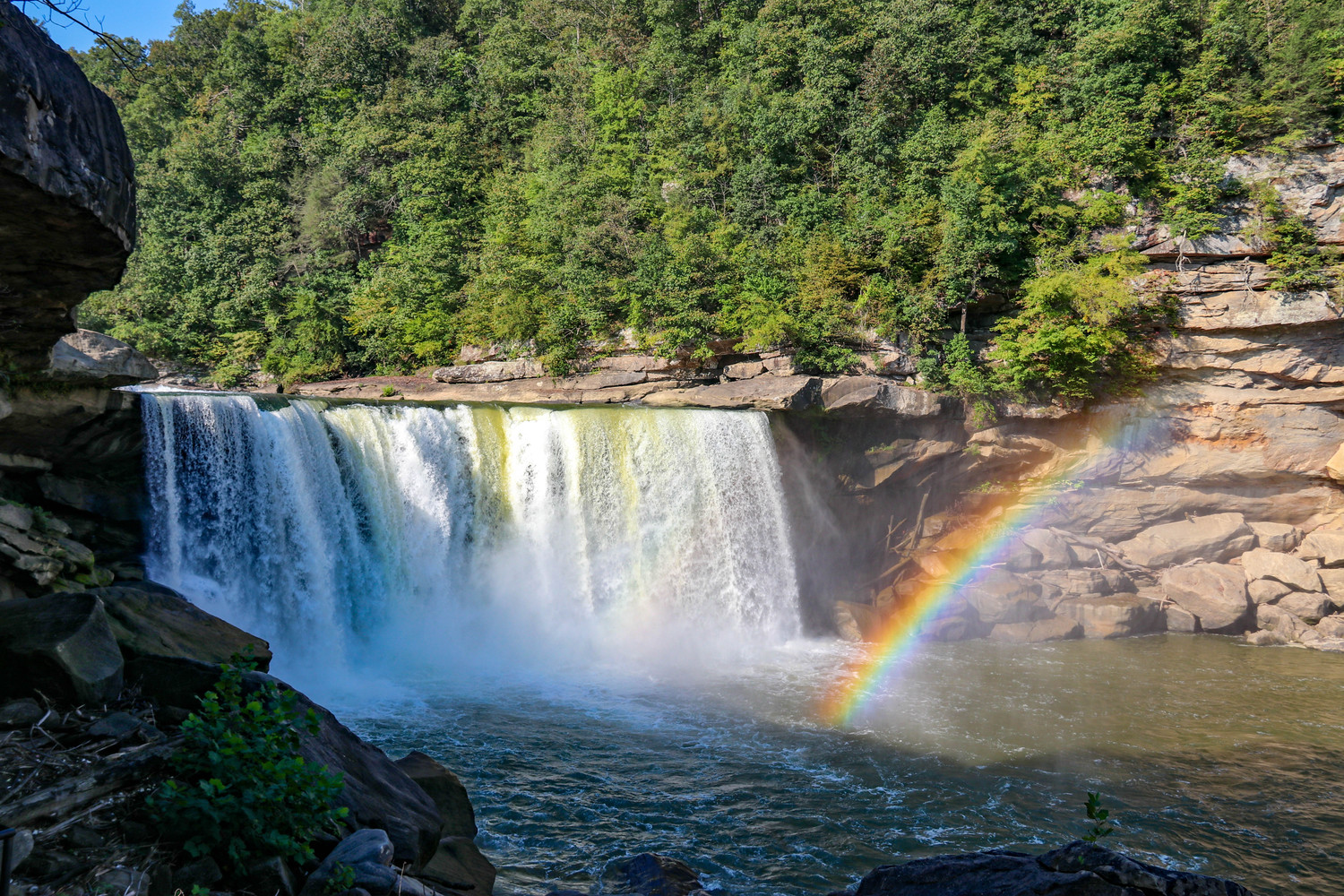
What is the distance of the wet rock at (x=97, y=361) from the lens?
9.89m

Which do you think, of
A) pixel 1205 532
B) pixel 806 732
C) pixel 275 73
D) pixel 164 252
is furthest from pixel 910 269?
pixel 275 73

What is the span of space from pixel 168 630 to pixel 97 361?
6.28 meters

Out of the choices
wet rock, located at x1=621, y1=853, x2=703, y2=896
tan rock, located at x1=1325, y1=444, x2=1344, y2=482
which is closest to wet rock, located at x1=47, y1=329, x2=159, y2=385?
wet rock, located at x1=621, y1=853, x2=703, y2=896

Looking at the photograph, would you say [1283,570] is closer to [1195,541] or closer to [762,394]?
[1195,541]

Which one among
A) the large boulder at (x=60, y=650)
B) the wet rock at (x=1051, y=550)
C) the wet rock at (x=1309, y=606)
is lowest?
the wet rock at (x=1309, y=606)

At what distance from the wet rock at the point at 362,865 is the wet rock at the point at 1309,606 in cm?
2055

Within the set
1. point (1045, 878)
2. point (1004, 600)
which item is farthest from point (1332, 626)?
point (1045, 878)

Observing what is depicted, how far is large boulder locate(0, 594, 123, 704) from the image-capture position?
176 inches

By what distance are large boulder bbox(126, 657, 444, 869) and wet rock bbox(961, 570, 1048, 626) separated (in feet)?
48.0

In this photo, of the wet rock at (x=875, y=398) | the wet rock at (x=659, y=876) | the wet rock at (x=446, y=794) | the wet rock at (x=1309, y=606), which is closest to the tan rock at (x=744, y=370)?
the wet rock at (x=875, y=398)

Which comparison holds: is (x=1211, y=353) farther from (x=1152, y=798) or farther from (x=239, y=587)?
(x=239, y=587)

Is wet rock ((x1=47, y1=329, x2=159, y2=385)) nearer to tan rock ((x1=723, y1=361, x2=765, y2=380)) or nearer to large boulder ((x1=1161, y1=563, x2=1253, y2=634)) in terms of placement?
tan rock ((x1=723, y1=361, x2=765, y2=380))

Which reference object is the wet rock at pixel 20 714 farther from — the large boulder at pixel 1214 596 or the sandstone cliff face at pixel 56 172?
the large boulder at pixel 1214 596

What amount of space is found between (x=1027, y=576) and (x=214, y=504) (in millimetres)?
17804
